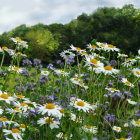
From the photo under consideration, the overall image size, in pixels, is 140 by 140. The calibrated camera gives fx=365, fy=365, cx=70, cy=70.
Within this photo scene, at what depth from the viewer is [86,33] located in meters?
26.7

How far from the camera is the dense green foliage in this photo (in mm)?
24984

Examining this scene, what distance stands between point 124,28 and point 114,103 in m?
23.1

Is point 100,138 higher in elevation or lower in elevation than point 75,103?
lower

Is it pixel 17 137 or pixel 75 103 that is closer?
pixel 17 137

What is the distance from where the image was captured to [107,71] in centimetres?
310

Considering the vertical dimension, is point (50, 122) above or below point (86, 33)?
above

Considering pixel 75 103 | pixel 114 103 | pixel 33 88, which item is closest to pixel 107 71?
pixel 75 103

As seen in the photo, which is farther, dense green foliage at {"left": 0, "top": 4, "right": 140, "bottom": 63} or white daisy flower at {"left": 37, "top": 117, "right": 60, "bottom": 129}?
dense green foliage at {"left": 0, "top": 4, "right": 140, "bottom": 63}

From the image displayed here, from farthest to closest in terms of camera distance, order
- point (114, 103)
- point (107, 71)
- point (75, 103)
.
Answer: point (114, 103)
point (107, 71)
point (75, 103)

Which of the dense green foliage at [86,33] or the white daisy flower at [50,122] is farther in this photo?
the dense green foliage at [86,33]

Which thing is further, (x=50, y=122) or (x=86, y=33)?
(x=86, y=33)

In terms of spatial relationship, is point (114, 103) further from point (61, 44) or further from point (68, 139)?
point (61, 44)

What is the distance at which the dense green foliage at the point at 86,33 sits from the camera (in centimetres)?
2498

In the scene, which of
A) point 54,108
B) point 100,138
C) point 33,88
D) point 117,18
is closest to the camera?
point 54,108
